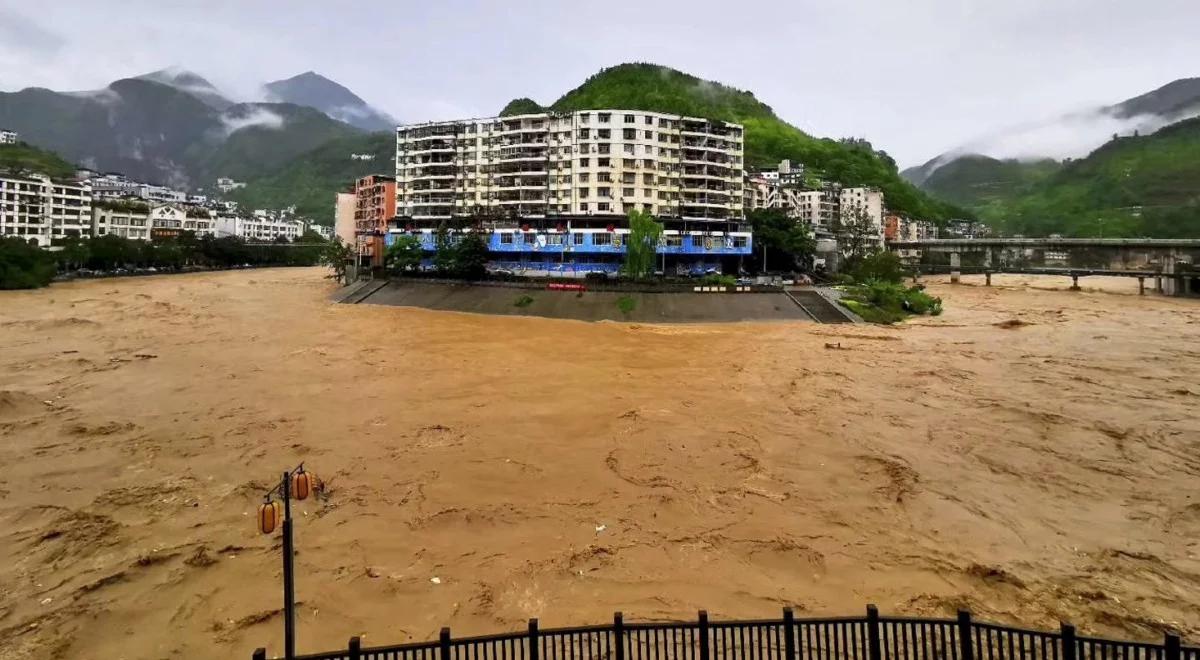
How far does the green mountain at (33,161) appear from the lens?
305ft

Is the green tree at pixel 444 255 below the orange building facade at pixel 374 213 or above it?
below

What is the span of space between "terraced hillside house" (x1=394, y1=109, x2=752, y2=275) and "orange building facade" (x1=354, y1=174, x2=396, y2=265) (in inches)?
371

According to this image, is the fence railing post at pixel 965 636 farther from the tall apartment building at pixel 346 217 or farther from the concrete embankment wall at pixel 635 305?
the tall apartment building at pixel 346 217

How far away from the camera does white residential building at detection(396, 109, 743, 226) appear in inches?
2265

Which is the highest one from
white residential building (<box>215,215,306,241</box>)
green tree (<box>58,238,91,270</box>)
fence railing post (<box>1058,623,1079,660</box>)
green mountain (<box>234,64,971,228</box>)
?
green mountain (<box>234,64,971,228</box>)

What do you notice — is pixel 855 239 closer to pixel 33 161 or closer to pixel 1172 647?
pixel 1172 647

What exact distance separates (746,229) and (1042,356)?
31394 mm

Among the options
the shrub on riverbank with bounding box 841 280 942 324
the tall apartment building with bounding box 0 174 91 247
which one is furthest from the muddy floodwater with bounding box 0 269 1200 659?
the tall apartment building with bounding box 0 174 91 247

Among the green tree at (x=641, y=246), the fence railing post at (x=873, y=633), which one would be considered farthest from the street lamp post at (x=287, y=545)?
the green tree at (x=641, y=246)

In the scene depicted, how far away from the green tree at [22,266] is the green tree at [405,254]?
27.7 meters

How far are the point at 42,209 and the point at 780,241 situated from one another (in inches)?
3068

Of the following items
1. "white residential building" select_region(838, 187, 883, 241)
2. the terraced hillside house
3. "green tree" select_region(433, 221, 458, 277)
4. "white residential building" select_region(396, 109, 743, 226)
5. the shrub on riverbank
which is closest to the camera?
the shrub on riverbank

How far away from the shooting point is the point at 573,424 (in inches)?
695

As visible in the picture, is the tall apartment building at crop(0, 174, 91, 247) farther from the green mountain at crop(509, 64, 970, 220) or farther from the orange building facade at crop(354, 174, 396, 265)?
the green mountain at crop(509, 64, 970, 220)
